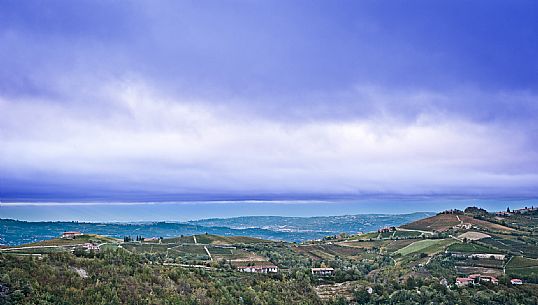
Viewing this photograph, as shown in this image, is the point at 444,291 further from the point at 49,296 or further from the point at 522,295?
the point at 49,296

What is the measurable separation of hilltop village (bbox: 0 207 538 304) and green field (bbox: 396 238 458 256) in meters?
0.35

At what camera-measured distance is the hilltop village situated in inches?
1772

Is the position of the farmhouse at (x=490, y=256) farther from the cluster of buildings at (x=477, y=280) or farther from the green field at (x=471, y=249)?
the cluster of buildings at (x=477, y=280)

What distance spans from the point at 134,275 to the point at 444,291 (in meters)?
44.1

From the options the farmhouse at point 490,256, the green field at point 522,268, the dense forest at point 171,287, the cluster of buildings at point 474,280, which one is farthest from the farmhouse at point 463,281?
the farmhouse at point 490,256

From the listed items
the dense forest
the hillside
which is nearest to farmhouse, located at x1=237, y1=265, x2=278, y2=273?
the dense forest

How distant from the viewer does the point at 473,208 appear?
176500 millimetres

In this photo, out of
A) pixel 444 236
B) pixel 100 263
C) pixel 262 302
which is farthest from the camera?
pixel 444 236

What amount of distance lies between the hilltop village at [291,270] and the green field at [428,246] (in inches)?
13.8

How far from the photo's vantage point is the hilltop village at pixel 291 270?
148 ft

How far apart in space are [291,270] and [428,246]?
47907 mm

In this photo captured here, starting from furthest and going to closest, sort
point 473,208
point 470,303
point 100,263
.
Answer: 1. point 473,208
2. point 470,303
3. point 100,263

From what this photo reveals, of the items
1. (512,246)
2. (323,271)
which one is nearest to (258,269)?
(323,271)

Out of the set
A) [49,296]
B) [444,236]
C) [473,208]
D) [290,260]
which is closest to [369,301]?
[290,260]
